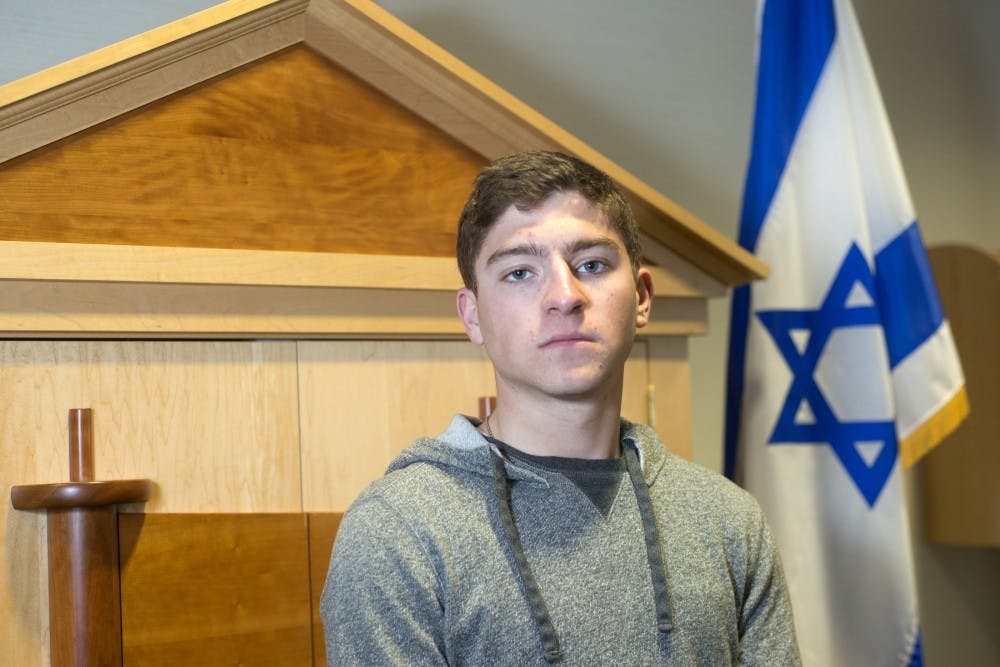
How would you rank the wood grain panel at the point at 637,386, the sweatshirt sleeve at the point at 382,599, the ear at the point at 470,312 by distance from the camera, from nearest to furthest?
the sweatshirt sleeve at the point at 382,599
the ear at the point at 470,312
the wood grain panel at the point at 637,386

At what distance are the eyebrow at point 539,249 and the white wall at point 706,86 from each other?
913mm

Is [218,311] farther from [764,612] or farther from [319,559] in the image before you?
[764,612]

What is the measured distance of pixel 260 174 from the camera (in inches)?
50.4

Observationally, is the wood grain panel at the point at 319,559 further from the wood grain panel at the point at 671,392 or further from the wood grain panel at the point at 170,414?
the wood grain panel at the point at 671,392

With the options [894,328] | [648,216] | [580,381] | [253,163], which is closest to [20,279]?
[253,163]

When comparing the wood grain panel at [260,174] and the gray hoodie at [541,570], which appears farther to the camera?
the wood grain panel at [260,174]

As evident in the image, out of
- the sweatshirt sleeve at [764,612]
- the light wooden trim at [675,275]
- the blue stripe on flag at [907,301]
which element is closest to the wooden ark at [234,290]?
the light wooden trim at [675,275]

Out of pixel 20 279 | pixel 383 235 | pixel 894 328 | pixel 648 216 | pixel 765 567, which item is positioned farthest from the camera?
pixel 894 328

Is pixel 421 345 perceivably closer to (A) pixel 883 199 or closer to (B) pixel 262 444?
(B) pixel 262 444

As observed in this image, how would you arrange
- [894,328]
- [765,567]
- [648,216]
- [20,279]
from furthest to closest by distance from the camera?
[894,328] < [648,216] < [765,567] < [20,279]

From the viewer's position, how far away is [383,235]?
4.47ft

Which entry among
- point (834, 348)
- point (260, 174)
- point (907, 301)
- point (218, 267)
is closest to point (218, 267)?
point (218, 267)

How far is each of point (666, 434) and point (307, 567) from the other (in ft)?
1.84

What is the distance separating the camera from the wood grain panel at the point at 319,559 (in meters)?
1.29
